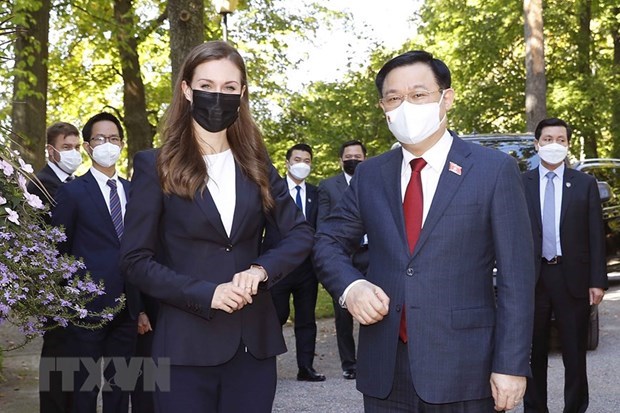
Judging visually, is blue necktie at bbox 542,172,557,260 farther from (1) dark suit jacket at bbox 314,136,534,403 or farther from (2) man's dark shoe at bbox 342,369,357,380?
(1) dark suit jacket at bbox 314,136,534,403

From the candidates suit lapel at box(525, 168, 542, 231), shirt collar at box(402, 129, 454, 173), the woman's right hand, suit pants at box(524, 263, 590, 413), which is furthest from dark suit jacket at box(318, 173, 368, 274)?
the woman's right hand

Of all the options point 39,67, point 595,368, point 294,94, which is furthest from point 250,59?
point 595,368

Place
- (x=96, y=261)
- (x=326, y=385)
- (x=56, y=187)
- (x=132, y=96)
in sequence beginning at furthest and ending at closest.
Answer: (x=132, y=96) < (x=326, y=385) < (x=56, y=187) < (x=96, y=261)

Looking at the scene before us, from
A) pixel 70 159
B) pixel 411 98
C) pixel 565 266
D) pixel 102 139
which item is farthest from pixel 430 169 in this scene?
pixel 70 159

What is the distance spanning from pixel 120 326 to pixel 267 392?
9.49ft

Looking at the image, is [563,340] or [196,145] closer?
[196,145]

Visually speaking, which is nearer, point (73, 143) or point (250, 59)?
point (73, 143)

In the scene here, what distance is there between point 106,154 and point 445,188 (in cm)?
375

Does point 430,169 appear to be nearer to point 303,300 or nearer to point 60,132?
point 60,132

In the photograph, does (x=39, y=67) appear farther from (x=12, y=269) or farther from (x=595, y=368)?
(x=12, y=269)

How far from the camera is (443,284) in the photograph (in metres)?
3.86

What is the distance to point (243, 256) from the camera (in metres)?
4.17

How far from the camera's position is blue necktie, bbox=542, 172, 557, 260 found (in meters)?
8.00

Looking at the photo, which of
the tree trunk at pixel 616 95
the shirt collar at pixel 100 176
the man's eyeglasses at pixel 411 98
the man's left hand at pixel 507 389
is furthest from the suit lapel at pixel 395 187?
the tree trunk at pixel 616 95
